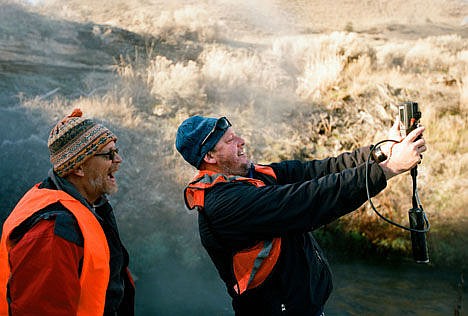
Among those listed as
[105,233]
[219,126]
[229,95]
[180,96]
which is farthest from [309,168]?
[229,95]

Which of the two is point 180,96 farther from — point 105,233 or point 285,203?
point 285,203

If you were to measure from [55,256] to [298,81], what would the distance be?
7.51 metres

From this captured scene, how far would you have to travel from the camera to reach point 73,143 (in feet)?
7.27

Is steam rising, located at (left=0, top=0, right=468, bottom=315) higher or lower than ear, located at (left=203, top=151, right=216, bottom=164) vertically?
lower

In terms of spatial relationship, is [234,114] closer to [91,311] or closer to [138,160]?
[138,160]

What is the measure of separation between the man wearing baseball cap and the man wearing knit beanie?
466 millimetres

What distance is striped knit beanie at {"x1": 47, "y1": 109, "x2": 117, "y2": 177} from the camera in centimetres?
218

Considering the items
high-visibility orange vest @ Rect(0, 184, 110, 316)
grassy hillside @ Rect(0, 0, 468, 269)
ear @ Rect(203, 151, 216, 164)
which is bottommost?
grassy hillside @ Rect(0, 0, 468, 269)

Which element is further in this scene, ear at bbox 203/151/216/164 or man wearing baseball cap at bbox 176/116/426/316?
ear at bbox 203/151/216/164

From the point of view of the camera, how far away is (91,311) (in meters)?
1.86

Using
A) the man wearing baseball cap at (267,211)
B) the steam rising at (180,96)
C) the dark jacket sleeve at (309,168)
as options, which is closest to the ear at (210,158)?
the man wearing baseball cap at (267,211)

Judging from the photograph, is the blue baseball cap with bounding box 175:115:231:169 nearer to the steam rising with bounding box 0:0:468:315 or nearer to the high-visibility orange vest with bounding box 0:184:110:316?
the high-visibility orange vest with bounding box 0:184:110:316

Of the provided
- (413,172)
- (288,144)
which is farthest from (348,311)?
(413,172)

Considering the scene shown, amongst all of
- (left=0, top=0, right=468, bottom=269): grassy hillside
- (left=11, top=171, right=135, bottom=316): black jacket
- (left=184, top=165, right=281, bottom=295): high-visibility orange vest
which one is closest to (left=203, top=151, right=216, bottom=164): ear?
(left=184, top=165, right=281, bottom=295): high-visibility orange vest
